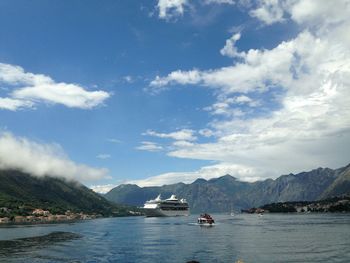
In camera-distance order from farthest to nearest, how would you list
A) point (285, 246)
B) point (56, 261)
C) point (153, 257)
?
point (285, 246)
point (153, 257)
point (56, 261)

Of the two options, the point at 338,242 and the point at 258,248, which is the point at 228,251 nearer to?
the point at 258,248

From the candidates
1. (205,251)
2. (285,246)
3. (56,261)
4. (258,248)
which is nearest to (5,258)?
(56,261)

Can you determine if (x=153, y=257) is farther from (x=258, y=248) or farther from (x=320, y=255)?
(x=320, y=255)

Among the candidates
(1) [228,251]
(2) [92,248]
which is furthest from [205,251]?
(2) [92,248]

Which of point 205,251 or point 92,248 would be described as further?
point 92,248

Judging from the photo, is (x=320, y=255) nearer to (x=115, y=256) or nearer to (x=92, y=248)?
(x=115, y=256)

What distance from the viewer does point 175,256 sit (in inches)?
4198

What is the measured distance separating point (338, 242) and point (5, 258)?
305 feet

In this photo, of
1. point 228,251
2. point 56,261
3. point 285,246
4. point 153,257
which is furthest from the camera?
point 285,246

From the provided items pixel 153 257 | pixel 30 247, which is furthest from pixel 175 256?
pixel 30 247

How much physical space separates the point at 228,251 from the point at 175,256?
15.2m

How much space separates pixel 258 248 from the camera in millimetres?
119062

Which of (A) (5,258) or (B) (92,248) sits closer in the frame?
(A) (5,258)

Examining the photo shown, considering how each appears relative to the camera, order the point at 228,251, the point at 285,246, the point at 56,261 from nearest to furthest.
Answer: the point at 56,261
the point at 228,251
the point at 285,246
